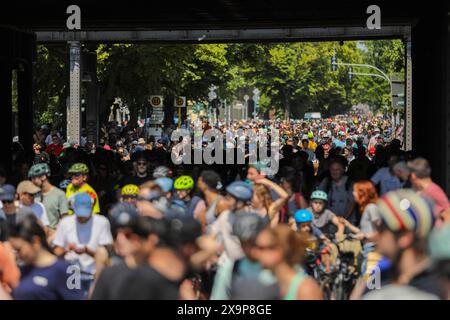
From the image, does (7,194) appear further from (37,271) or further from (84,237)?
(37,271)

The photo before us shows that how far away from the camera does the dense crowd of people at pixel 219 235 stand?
24.7ft

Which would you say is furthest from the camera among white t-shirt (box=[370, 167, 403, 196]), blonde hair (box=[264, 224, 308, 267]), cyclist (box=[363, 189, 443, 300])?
white t-shirt (box=[370, 167, 403, 196])

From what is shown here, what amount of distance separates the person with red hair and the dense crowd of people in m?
0.01

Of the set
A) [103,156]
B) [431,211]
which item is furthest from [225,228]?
[103,156]

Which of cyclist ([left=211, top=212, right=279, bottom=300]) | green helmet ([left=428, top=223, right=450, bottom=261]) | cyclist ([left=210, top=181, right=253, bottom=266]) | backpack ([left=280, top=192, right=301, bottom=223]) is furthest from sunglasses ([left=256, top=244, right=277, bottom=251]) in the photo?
backpack ([left=280, top=192, right=301, bottom=223])

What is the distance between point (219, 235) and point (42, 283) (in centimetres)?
235

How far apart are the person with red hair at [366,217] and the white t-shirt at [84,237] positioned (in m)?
2.71

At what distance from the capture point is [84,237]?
11.2 m

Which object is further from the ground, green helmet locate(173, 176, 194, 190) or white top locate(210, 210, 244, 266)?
green helmet locate(173, 176, 194, 190)

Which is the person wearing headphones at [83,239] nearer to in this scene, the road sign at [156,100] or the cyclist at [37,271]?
the cyclist at [37,271]

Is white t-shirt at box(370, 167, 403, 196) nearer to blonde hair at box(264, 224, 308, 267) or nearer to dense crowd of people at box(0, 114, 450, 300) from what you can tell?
dense crowd of people at box(0, 114, 450, 300)

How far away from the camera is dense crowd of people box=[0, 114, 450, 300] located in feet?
24.7

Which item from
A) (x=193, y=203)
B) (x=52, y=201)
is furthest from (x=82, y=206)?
(x=193, y=203)
